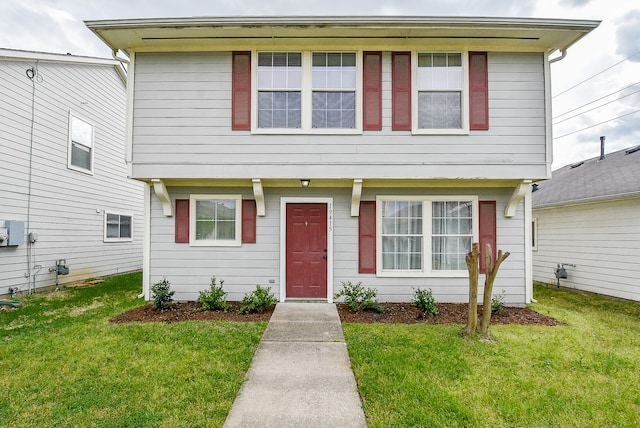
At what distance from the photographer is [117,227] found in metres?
9.86

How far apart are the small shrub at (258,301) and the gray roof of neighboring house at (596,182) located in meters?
7.56

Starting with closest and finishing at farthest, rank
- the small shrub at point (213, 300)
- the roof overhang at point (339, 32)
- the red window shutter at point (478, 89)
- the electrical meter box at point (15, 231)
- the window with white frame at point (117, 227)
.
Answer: the roof overhang at point (339, 32) < the small shrub at point (213, 300) < the red window shutter at point (478, 89) < the electrical meter box at point (15, 231) < the window with white frame at point (117, 227)

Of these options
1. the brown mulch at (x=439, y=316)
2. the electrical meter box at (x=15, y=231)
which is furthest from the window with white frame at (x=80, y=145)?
the brown mulch at (x=439, y=316)

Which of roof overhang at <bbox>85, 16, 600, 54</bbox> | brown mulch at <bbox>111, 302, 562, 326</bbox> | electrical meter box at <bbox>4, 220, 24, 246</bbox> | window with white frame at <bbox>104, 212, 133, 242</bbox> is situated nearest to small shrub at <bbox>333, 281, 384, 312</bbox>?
brown mulch at <bbox>111, 302, 562, 326</bbox>

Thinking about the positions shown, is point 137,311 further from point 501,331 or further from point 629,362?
point 629,362

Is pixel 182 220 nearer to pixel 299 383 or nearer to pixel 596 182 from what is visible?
pixel 299 383

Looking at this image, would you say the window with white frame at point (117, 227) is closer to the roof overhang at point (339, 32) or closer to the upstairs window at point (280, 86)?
the roof overhang at point (339, 32)

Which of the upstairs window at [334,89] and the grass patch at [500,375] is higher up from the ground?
the upstairs window at [334,89]

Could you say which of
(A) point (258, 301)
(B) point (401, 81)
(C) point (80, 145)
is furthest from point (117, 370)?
(C) point (80, 145)

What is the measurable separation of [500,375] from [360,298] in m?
2.72

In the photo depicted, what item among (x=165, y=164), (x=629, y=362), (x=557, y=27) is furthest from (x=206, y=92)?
(x=629, y=362)

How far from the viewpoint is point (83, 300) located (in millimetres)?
6363

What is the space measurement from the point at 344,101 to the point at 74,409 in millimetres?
5559

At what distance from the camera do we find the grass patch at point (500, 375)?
2.56m
